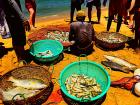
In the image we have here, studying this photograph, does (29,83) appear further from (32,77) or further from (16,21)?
(16,21)

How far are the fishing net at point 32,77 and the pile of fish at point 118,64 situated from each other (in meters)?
2.07

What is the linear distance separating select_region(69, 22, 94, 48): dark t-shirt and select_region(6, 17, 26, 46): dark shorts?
1.62 meters

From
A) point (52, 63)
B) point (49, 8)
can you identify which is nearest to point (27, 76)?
point (52, 63)

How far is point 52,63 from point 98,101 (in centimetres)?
229

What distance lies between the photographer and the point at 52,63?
24.2ft

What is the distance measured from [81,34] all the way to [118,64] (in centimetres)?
147

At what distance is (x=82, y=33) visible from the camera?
7340mm

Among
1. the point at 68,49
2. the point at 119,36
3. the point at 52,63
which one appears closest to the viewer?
the point at 52,63

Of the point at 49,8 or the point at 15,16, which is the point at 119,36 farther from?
the point at 49,8

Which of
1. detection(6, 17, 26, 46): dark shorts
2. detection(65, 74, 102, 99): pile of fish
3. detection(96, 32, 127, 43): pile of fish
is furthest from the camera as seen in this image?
detection(96, 32, 127, 43): pile of fish

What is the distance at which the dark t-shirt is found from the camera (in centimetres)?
733

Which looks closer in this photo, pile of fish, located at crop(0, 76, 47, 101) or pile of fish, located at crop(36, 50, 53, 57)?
→ pile of fish, located at crop(0, 76, 47, 101)

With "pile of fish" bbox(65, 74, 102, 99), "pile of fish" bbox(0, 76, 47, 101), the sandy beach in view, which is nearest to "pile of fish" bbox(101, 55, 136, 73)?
the sandy beach

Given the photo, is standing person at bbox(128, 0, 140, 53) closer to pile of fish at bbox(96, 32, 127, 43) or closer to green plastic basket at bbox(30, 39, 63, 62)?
pile of fish at bbox(96, 32, 127, 43)
